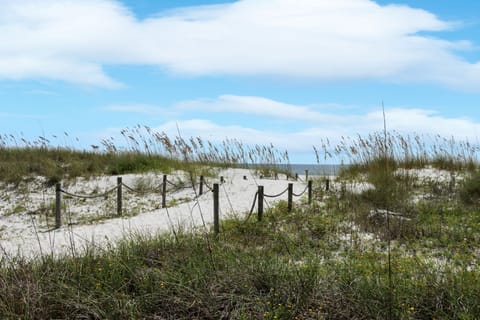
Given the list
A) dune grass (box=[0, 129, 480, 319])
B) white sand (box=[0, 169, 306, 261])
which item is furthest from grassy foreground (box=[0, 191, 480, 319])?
white sand (box=[0, 169, 306, 261])

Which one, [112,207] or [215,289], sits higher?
[112,207]

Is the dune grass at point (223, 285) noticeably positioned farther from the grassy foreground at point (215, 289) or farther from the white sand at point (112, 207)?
the white sand at point (112, 207)

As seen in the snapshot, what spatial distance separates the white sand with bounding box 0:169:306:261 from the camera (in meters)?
9.59

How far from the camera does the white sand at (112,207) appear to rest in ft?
31.5

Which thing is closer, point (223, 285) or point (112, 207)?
point (223, 285)

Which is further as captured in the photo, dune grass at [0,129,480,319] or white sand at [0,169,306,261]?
white sand at [0,169,306,261]

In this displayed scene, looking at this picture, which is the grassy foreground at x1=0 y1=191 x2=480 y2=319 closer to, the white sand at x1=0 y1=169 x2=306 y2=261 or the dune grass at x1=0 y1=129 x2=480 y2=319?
the dune grass at x1=0 y1=129 x2=480 y2=319

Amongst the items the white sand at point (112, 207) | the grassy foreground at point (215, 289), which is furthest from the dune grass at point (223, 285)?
the white sand at point (112, 207)

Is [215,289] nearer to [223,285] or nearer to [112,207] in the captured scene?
[223,285]

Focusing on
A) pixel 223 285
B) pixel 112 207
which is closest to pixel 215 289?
pixel 223 285

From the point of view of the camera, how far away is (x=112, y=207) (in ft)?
41.4

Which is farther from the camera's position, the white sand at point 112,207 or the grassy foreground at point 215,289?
the white sand at point 112,207

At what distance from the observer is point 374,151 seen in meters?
13.4

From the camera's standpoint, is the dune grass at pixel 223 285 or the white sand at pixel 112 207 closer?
the dune grass at pixel 223 285
